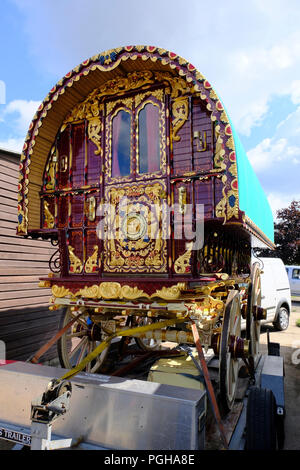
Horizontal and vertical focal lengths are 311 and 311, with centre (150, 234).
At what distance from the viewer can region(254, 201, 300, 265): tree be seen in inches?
910

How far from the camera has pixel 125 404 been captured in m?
2.65

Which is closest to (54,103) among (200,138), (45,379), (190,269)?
(200,138)

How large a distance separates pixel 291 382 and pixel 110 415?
5023 mm

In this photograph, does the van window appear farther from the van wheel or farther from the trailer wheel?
the trailer wheel

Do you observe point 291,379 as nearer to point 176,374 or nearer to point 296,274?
point 176,374

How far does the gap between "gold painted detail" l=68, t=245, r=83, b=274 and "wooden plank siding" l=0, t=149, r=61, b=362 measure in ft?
6.68

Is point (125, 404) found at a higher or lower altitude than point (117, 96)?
lower

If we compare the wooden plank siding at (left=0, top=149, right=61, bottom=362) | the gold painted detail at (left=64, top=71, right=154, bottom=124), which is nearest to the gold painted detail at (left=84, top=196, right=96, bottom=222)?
the gold painted detail at (left=64, top=71, right=154, bottom=124)

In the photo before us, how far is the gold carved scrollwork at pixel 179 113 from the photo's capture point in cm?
409

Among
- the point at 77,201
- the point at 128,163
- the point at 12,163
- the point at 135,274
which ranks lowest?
the point at 135,274

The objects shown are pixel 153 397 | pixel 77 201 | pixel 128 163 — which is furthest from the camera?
pixel 77 201

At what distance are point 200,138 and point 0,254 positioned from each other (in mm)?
4286

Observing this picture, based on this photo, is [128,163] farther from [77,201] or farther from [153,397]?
→ [153,397]

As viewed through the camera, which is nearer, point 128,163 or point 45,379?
point 45,379
